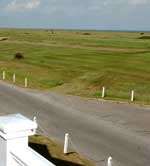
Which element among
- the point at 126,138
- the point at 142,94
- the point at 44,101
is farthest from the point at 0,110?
the point at 142,94

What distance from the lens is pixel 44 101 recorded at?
1113 inches

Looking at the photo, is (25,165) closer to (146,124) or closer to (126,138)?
(126,138)

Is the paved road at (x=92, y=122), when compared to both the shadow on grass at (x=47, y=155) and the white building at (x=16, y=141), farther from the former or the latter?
the white building at (x=16, y=141)

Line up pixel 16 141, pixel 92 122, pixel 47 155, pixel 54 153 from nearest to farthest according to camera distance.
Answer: pixel 16 141, pixel 47 155, pixel 54 153, pixel 92 122

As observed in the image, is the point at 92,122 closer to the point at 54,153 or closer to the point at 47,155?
the point at 54,153

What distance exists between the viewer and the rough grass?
13617 mm

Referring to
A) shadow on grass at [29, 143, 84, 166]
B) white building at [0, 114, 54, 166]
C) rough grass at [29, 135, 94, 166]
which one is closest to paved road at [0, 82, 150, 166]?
rough grass at [29, 135, 94, 166]

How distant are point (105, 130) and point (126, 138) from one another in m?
1.67

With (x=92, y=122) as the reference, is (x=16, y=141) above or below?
above

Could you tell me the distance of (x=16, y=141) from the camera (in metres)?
4.82

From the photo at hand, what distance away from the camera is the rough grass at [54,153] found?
13617 millimetres

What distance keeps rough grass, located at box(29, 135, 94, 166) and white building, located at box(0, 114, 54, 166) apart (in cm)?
841

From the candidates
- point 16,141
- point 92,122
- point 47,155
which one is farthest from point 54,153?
point 16,141

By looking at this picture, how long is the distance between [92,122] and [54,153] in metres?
6.93
